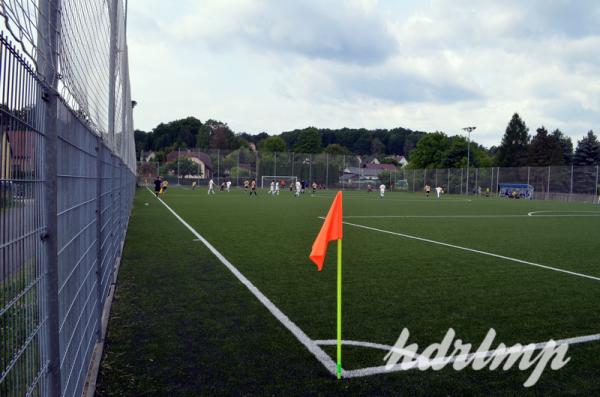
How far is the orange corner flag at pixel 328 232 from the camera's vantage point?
146 inches

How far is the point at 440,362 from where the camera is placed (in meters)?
4.41

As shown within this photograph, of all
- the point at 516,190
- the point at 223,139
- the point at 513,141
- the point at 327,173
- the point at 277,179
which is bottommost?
the point at 516,190

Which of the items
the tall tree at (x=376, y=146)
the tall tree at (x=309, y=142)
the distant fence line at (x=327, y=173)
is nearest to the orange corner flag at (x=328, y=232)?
the distant fence line at (x=327, y=173)

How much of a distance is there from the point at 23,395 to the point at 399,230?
46.9ft

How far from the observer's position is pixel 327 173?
7262cm

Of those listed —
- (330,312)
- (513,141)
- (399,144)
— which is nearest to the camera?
(330,312)

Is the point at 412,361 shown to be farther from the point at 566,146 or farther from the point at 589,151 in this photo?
the point at 566,146

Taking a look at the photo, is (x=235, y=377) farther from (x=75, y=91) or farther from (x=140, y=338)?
(x=75, y=91)

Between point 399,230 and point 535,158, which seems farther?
point 535,158

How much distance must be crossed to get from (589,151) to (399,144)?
10349 centimetres

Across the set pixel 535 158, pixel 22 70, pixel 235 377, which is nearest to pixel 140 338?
pixel 235 377

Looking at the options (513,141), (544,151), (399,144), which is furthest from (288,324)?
(399,144)

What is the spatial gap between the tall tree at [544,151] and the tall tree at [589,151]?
313 centimetres

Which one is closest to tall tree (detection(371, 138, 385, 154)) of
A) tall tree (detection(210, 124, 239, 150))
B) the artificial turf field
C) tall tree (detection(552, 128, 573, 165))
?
tall tree (detection(210, 124, 239, 150))
